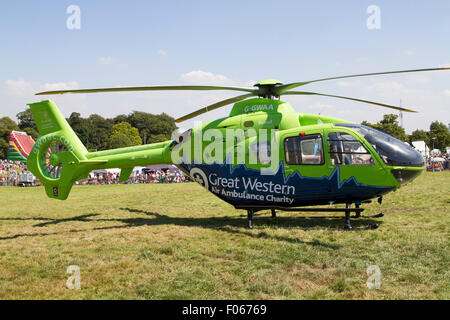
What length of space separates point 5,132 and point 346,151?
302 feet

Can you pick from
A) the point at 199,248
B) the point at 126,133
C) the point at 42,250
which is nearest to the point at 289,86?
the point at 199,248

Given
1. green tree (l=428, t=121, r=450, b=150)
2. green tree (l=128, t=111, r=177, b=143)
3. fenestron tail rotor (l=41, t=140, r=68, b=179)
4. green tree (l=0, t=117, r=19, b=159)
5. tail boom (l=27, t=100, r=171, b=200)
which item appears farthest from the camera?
green tree (l=128, t=111, r=177, b=143)

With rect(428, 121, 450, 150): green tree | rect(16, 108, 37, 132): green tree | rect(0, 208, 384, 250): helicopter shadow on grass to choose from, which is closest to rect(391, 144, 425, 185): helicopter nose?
rect(0, 208, 384, 250): helicopter shadow on grass

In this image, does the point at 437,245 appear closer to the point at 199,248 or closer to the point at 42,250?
the point at 199,248

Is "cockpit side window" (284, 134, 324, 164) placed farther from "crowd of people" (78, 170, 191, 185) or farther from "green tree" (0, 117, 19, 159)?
"green tree" (0, 117, 19, 159)

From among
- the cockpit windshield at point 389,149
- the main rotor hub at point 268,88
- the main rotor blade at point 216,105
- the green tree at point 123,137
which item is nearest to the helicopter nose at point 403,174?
the cockpit windshield at point 389,149

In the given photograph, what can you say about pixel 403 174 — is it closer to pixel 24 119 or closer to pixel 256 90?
pixel 256 90

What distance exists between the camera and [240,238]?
8.45 m

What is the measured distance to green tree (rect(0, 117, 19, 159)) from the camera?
77.3 metres

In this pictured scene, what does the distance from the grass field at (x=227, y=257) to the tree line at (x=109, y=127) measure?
7683 cm

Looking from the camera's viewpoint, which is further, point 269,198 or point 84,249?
point 269,198

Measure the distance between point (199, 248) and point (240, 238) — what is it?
1.33m

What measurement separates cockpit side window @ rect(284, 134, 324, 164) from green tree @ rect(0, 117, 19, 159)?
85.7 meters

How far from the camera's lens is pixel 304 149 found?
9180mm
